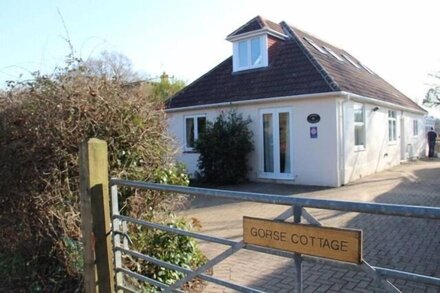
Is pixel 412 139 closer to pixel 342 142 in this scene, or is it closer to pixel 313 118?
pixel 342 142

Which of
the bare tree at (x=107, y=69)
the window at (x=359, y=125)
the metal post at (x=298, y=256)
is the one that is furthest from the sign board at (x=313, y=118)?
the metal post at (x=298, y=256)

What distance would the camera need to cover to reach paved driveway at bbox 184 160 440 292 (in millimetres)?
4602

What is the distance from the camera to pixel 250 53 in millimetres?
15672

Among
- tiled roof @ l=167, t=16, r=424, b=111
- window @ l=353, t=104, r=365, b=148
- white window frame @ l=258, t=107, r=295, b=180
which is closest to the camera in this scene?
tiled roof @ l=167, t=16, r=424, b=111

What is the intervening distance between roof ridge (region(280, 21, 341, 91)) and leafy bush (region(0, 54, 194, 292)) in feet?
29.8

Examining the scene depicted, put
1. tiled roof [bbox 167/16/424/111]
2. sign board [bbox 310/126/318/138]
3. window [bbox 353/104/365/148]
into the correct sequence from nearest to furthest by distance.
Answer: sign board [bbox 310/126/318/138], tiled roof [bbox 167/16/424/111], window [bbox 353/104/365/148]

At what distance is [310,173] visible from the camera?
42.7 feet

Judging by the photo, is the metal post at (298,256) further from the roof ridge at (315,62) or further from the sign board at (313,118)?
the sign board at (313,118)

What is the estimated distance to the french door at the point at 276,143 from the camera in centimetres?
1355

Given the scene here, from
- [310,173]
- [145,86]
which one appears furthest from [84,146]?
[310,173]

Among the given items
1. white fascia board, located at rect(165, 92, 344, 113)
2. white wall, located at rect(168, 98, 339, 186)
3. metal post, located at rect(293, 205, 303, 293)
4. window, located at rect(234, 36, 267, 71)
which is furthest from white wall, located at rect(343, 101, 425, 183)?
metal post, located at rect(293, 205, 303, 293)

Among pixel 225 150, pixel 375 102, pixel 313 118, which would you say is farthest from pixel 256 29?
pixel 375 102

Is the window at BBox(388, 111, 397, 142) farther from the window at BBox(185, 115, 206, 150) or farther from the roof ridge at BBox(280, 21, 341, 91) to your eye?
the window at BBox(185, 115, 206, 150)

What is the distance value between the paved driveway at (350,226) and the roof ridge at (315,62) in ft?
10.9
